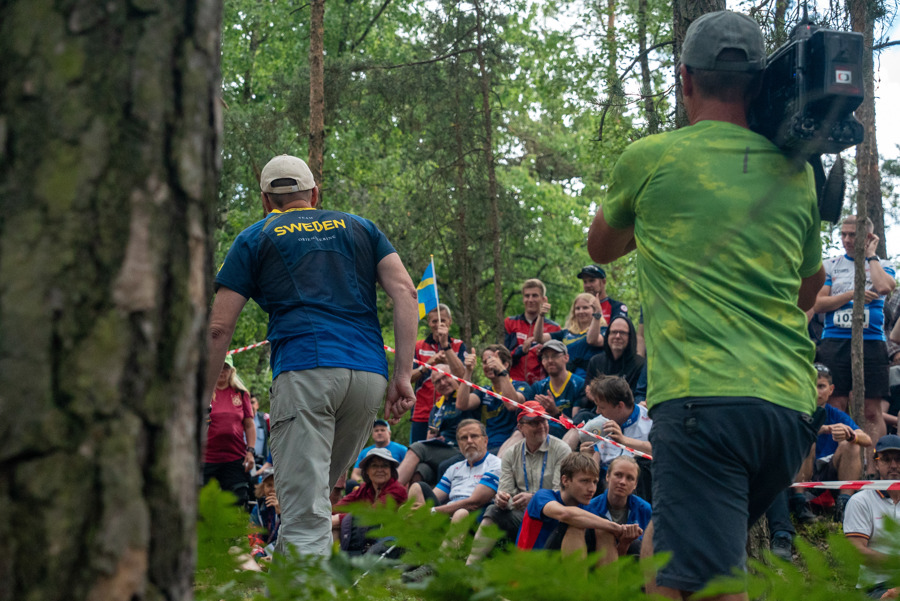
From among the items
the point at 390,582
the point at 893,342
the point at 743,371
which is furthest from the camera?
the point at 893,342

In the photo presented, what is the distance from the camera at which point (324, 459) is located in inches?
171

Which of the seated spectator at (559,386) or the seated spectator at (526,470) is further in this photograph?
the seated spectator at (559,386)

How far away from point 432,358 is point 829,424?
430cm

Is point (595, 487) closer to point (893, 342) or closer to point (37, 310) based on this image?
point (893, 342)

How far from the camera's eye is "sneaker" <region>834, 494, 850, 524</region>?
7145 mm

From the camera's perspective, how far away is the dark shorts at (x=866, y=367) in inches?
348

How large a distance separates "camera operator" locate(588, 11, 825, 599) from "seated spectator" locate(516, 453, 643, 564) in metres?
3.61

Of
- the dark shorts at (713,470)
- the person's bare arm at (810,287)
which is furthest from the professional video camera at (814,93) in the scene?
the dark shorts at (713,470)

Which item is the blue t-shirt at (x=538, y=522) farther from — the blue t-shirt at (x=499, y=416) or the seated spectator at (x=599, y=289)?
the seated spectator at (x=599, y=289)

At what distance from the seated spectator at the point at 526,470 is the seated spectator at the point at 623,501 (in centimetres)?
111

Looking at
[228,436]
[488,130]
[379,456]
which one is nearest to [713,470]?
[379,456]

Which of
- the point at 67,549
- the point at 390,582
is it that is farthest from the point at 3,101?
the point at 390,582

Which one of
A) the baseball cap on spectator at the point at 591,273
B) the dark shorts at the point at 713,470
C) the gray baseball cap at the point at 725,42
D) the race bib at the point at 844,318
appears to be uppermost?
the gray baseball cap at the point at 725,42

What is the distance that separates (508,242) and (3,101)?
69.2 feet
